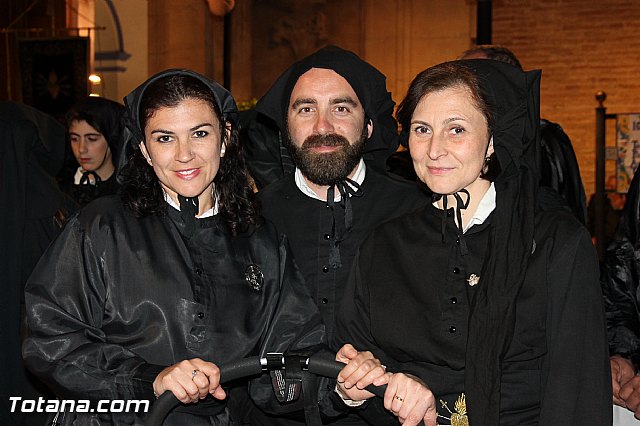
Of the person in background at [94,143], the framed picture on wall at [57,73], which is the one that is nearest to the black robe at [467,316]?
the person in background at [94,143]

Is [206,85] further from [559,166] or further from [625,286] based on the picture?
[559,166]

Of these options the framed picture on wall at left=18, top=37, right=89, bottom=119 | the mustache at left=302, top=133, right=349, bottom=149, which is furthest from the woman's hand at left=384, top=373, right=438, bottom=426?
the framed picture on wall at left=18, top=37, right=89, bottom=119

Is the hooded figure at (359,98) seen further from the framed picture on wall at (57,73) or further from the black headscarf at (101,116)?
the framed picture on wall at (57,73)

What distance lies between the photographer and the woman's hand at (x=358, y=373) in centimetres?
265

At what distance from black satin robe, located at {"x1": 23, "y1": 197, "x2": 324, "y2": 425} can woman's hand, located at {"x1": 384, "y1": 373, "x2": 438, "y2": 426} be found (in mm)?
627

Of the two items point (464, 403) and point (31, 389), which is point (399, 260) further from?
point (31, 389)

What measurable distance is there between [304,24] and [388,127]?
13.8 metres

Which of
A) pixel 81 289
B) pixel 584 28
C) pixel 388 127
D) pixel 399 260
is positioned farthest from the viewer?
pixel 584 28

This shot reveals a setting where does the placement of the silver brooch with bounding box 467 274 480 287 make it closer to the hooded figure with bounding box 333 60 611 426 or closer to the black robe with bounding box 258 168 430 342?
the hooded figure with bounding box 333 60 611 426

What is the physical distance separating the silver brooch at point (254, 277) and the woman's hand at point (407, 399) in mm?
769

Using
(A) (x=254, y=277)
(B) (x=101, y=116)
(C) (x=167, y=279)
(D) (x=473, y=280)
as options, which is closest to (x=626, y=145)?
(B) (x=101, y=116)

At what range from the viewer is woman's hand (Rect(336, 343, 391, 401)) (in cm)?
265

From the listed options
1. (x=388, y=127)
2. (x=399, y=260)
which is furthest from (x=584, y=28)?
(x=399, y=260)

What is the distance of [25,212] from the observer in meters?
5.21
